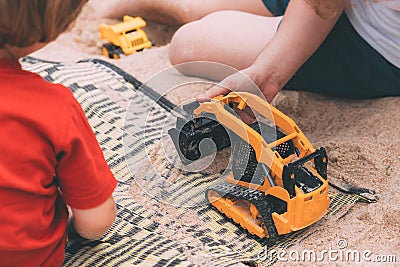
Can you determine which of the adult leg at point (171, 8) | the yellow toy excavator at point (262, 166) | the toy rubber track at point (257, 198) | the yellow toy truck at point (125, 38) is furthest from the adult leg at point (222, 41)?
the toy rubber track at point (257, 198)

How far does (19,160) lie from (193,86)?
88cm

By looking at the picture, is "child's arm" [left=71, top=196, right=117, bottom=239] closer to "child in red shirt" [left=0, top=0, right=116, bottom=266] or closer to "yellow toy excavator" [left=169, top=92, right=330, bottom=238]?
"child in red shirt" [left=0, top=0, right=116, bottom=266]

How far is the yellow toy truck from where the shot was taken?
1833mm

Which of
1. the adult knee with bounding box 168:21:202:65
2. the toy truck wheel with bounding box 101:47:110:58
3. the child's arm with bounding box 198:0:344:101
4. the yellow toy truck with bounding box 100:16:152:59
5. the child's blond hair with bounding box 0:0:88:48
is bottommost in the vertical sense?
the toy truck wheel with bounding box 101:47:110:58

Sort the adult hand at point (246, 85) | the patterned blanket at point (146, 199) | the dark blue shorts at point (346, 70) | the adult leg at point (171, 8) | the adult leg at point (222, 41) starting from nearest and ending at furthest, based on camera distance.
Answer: the patterned blanket at point (146, 199) < the adult hand at point (246, 85) < the dark blue shorts at point (346, 70) < the adult leg at point (222, 41) < the adult leg at point (171, 8)

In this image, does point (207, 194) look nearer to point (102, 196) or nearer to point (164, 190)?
point (164, 190)

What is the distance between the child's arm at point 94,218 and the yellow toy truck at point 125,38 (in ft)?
3.35

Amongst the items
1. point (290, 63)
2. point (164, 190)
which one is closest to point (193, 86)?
point (290, 63)

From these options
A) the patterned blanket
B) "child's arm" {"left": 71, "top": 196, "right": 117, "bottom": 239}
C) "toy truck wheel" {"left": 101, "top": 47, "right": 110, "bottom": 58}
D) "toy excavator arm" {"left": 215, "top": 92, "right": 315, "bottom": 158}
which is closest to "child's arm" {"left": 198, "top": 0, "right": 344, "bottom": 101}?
"toy excavator arm" {"left": 215, "top": 92, "right": 315, "bottom": 158}

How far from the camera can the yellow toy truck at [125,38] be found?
1833 mm

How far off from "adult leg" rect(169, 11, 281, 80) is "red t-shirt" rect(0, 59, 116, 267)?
30.2 inches

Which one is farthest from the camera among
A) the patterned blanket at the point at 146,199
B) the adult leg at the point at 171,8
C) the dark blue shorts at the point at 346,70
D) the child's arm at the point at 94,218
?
the adult leg at the point at 171,8

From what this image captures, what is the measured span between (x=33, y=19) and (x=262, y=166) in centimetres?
52

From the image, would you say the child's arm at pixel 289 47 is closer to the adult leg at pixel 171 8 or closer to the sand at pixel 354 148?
the sand at pixel 354 148
